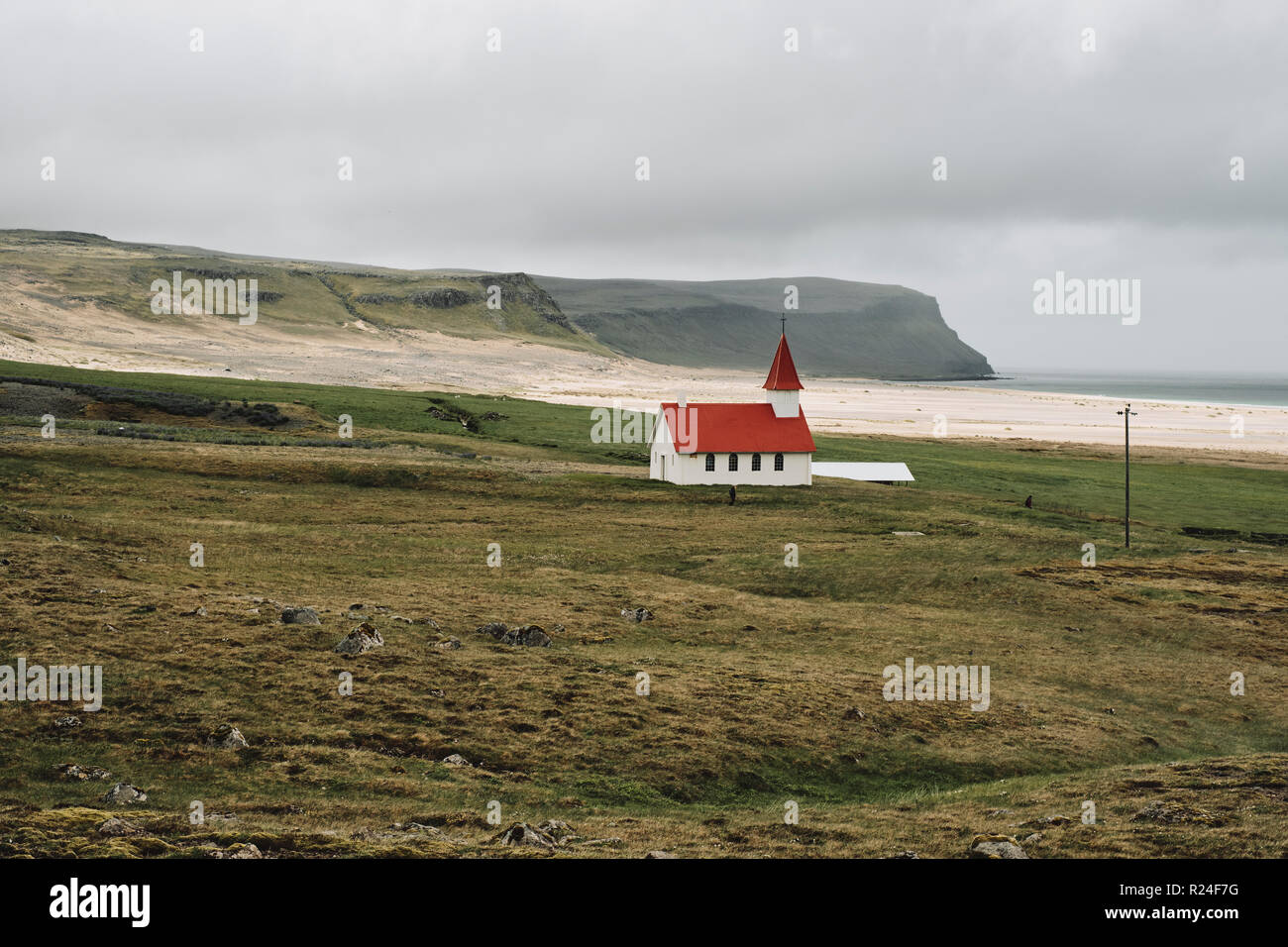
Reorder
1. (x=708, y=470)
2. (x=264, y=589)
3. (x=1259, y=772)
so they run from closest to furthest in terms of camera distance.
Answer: (x=1259, y=772) < (x=264, y=589) < (x=708, y=470)

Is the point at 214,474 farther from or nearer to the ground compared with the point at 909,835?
farther from the ground

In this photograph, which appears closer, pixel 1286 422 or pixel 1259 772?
pixel 1259 772

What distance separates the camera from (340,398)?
10638cm

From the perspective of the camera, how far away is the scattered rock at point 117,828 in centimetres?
1537

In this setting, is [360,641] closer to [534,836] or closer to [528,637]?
[528,637]

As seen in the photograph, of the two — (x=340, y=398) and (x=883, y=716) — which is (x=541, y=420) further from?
(x=883, y=716)

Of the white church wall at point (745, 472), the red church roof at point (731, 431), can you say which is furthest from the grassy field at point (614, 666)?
the red church roof at point (731, 431)

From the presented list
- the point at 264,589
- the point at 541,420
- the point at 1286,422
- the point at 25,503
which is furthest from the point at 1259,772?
the point at 1286,422

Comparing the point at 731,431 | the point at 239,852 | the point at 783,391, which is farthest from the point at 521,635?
the point at 783,391

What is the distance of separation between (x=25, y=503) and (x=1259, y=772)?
4762 cm

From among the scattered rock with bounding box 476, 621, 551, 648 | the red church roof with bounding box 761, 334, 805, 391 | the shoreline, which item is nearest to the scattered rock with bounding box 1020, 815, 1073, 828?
the scattered rock with bounding box 476, 621, 551, 648

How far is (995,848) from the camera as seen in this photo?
55.2 feet
